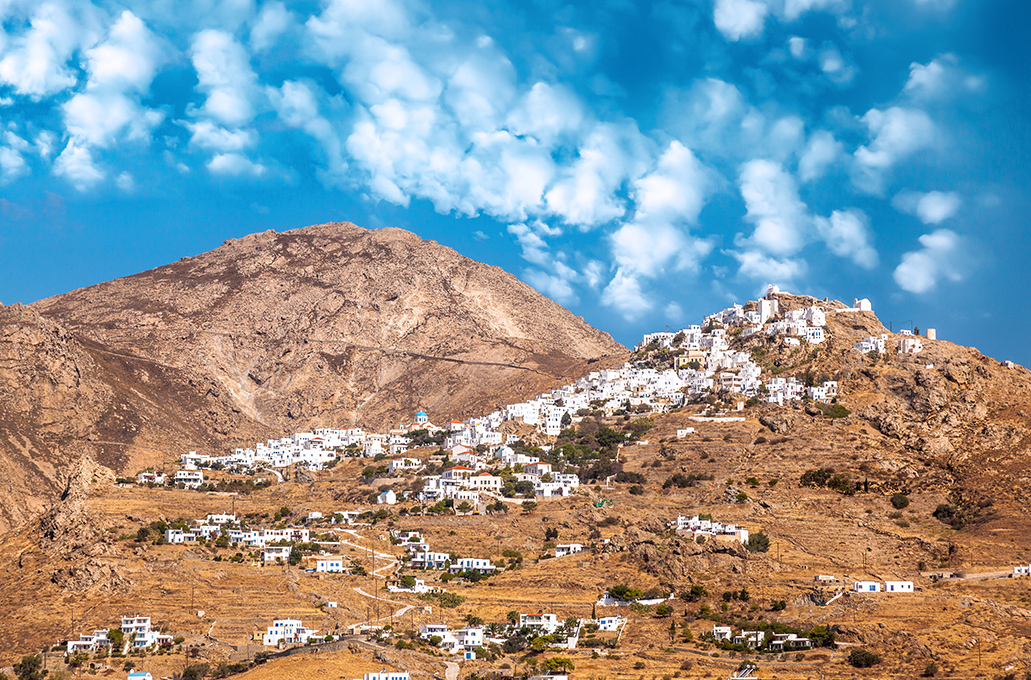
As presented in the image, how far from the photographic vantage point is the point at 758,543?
7150 centimetres

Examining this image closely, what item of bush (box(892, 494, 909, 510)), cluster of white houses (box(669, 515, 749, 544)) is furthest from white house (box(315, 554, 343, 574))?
bush (box(892, 494, 909, 510))

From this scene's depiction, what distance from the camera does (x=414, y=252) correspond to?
7264 inches

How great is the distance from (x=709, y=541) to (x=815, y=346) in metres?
35.6

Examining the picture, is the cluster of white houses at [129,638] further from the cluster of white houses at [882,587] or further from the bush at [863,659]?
the cluster of white houses at [882,587]

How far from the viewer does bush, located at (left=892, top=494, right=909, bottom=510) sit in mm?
77625

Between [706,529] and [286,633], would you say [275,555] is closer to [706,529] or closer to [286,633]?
[286,633]

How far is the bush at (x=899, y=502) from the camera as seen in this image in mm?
77625

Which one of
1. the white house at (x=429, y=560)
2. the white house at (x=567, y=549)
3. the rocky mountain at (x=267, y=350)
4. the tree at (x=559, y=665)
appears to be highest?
the rocky mountain at (x=267, y=350)

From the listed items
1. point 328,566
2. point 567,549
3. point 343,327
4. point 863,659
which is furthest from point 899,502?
point 343,327

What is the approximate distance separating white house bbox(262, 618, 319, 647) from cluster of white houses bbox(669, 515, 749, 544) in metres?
24.3

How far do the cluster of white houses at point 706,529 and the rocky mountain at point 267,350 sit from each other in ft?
179

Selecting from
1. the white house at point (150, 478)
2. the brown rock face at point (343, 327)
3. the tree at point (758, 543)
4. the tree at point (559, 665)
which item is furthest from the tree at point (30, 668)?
the brown rock face at point (343, 327)

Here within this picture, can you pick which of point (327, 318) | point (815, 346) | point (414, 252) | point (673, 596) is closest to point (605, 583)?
point (673, 596)

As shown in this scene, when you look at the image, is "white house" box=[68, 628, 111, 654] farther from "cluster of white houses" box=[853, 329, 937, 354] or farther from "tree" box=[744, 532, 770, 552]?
"cluster of white houses" box=[853, 329, 937, 354]
